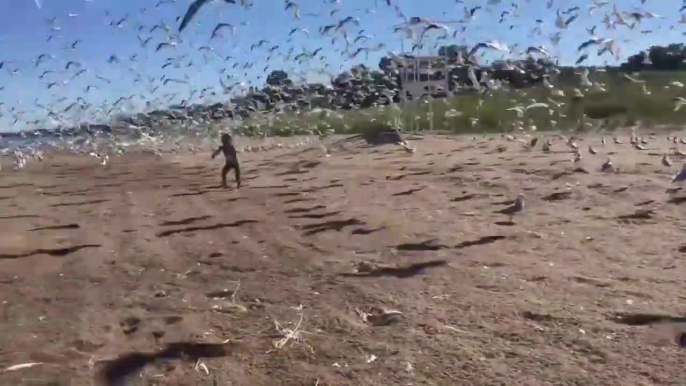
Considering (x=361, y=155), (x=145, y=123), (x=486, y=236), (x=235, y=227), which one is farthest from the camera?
(x=145, y=123)

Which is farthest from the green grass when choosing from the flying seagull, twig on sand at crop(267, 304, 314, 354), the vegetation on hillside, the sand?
twig on sand at crop(267, 304, 314, 354)

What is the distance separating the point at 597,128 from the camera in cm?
2742

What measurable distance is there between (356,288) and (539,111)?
28186 mm

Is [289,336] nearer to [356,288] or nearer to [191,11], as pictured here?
[356,288]

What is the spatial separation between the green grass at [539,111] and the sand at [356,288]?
57.1 ft

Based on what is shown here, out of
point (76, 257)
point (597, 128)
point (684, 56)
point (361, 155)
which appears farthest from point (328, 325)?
point (684, 56)

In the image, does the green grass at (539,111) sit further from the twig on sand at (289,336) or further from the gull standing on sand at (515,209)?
the twig on sand at (289,336)

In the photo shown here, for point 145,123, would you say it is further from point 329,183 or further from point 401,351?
point 401,351

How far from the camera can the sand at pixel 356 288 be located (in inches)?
165

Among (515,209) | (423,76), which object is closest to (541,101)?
(423,76)

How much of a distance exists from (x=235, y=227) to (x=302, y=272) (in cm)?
Answer: 322

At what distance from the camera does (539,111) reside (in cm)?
3250

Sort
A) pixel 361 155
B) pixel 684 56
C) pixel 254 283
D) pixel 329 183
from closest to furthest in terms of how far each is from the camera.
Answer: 1. pixel 254 283
2. pixel 329 183
3. pixel 361 155
4. pixel 684 56

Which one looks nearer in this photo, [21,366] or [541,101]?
[21,366]
